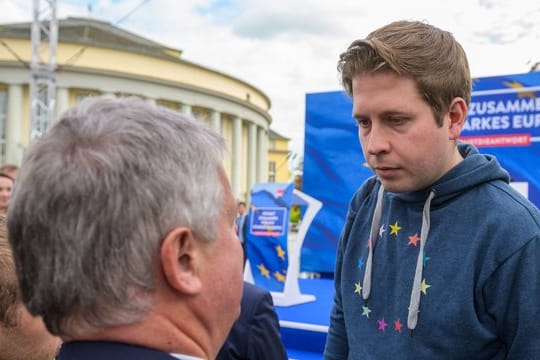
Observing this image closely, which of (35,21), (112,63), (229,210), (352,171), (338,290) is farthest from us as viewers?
(112,63)

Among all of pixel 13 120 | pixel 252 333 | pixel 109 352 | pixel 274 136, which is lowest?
pixel 252 333

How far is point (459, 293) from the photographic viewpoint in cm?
127

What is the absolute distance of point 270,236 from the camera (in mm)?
5699

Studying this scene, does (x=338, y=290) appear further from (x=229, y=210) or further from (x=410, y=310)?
(x=229, y=210)

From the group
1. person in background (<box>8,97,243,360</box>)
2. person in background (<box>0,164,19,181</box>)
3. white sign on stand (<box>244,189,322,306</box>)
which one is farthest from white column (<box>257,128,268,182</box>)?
person in background (<box>8,97,243,360</box>)

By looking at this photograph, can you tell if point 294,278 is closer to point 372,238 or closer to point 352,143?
point 352,143

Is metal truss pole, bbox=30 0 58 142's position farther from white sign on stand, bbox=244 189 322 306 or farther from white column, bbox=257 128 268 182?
white column, bbox=257 128 268 182

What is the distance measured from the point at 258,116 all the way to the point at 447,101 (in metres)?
35.6

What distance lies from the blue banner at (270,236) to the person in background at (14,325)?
4.30 metres

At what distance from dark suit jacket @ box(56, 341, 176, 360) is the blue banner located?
481 cm

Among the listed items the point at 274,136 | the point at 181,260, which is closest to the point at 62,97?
the point at 181,260

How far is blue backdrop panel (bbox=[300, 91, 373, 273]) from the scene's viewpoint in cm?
636

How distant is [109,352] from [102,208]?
0.70ft

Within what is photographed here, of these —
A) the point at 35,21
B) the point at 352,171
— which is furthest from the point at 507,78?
the point at 35,21
